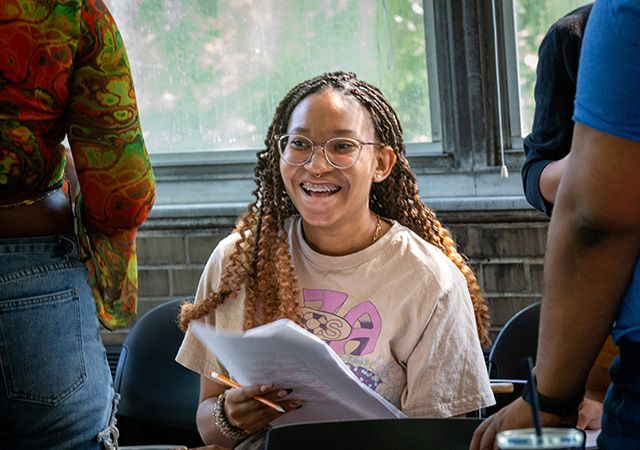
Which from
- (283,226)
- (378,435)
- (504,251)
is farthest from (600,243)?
(504,251)

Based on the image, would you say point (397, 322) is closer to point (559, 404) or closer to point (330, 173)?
point (330, 173)

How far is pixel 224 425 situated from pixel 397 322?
407 mm

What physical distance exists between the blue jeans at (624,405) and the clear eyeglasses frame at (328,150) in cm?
115

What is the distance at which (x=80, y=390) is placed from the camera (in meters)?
1.75

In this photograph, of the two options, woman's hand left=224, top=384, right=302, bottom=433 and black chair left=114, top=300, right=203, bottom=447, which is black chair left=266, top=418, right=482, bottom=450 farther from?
black chair left=114, top=300, right=203, bottom=447

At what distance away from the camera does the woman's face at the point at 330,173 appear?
2.28 metres

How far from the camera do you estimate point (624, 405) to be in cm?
117

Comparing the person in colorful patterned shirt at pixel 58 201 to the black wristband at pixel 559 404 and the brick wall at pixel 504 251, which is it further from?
the brick wall at pixel 504 251

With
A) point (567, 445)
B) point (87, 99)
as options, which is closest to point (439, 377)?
point (87, 99)

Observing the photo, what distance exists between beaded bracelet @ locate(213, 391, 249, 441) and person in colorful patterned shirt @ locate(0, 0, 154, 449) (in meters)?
0.33

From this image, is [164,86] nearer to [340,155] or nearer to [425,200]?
[425,200]

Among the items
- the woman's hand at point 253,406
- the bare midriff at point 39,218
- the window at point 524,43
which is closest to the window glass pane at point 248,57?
the window at point 524,43

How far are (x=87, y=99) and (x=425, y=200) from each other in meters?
1.89

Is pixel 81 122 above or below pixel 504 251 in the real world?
above
